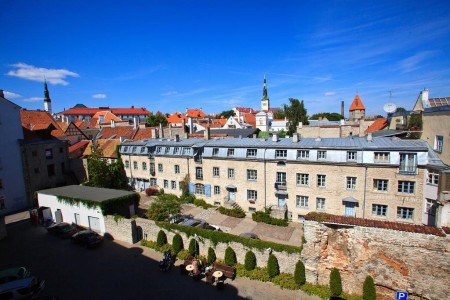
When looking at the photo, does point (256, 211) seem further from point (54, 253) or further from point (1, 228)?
point (1, 228)

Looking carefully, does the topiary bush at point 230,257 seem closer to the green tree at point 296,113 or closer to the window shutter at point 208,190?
the window shutter at point 208,190

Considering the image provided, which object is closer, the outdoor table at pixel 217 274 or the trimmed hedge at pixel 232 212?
the outdoor table at pixel 217 274

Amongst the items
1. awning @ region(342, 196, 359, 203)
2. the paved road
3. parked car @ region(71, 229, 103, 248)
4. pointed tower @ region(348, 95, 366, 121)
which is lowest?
the paved road

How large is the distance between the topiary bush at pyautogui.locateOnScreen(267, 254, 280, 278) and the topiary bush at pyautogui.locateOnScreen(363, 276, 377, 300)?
17.7 ft

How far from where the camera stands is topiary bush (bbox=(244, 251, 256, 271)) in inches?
714

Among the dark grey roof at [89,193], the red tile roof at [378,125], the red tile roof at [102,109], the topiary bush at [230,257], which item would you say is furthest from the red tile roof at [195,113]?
the topiary bush at [230,257]

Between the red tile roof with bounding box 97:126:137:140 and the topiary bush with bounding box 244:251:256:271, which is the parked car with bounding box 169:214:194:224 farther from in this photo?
the red tile roof with bounding box 97:126:137:140

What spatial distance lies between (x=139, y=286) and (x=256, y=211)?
597 inches

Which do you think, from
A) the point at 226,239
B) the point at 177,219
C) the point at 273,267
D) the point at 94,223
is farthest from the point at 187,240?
the point at 94,223

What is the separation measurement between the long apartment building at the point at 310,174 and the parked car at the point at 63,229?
1334 cm

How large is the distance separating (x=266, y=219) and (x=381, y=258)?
13.2 m

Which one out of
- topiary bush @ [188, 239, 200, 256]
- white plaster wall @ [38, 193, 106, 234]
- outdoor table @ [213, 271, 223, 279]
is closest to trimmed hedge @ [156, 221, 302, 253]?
topiary bush @ [188, 239, 200, 256]

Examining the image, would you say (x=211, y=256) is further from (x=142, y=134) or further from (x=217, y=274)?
(x=142, y=134)

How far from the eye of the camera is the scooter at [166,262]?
1886 cm
